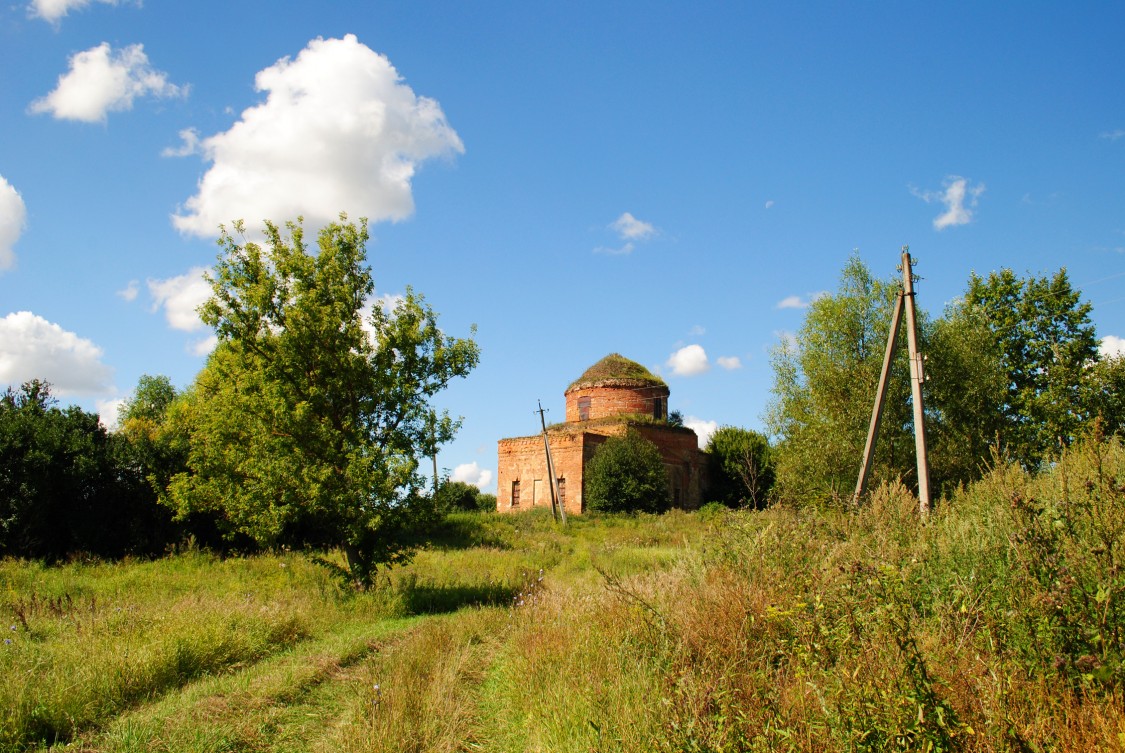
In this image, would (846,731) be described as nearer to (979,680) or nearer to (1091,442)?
(979,680)

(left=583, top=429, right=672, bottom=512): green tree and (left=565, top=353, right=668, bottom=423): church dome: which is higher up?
(left=565, top=353, right=668, bottom=423): church dome

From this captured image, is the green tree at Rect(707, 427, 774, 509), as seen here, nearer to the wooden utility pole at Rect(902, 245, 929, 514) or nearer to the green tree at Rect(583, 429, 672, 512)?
the green tree at Rect(583, 429, 672, 512)

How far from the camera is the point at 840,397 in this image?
24.7 meters

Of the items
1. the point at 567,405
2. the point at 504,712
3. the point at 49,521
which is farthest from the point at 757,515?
the point at 567,405

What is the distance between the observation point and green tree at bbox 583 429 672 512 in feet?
112

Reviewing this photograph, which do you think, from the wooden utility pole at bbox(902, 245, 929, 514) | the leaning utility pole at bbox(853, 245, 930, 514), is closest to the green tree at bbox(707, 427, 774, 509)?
the leaning utility pole at bbox(853, 245, 930, 514)

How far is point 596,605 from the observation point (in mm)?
7344

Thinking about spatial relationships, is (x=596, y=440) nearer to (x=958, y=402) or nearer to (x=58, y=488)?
(x=958, y=402)

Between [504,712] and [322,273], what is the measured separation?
9.09 meters

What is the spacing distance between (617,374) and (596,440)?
16.7ft

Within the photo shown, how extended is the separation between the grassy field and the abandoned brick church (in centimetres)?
2570

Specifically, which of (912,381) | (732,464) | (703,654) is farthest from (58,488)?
(732,464)

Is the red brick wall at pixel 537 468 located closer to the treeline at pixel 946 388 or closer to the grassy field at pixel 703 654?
the treeline at pixel 946 388

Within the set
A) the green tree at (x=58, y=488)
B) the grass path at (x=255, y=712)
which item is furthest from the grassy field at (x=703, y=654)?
the green tree at (x=58, y=488)
